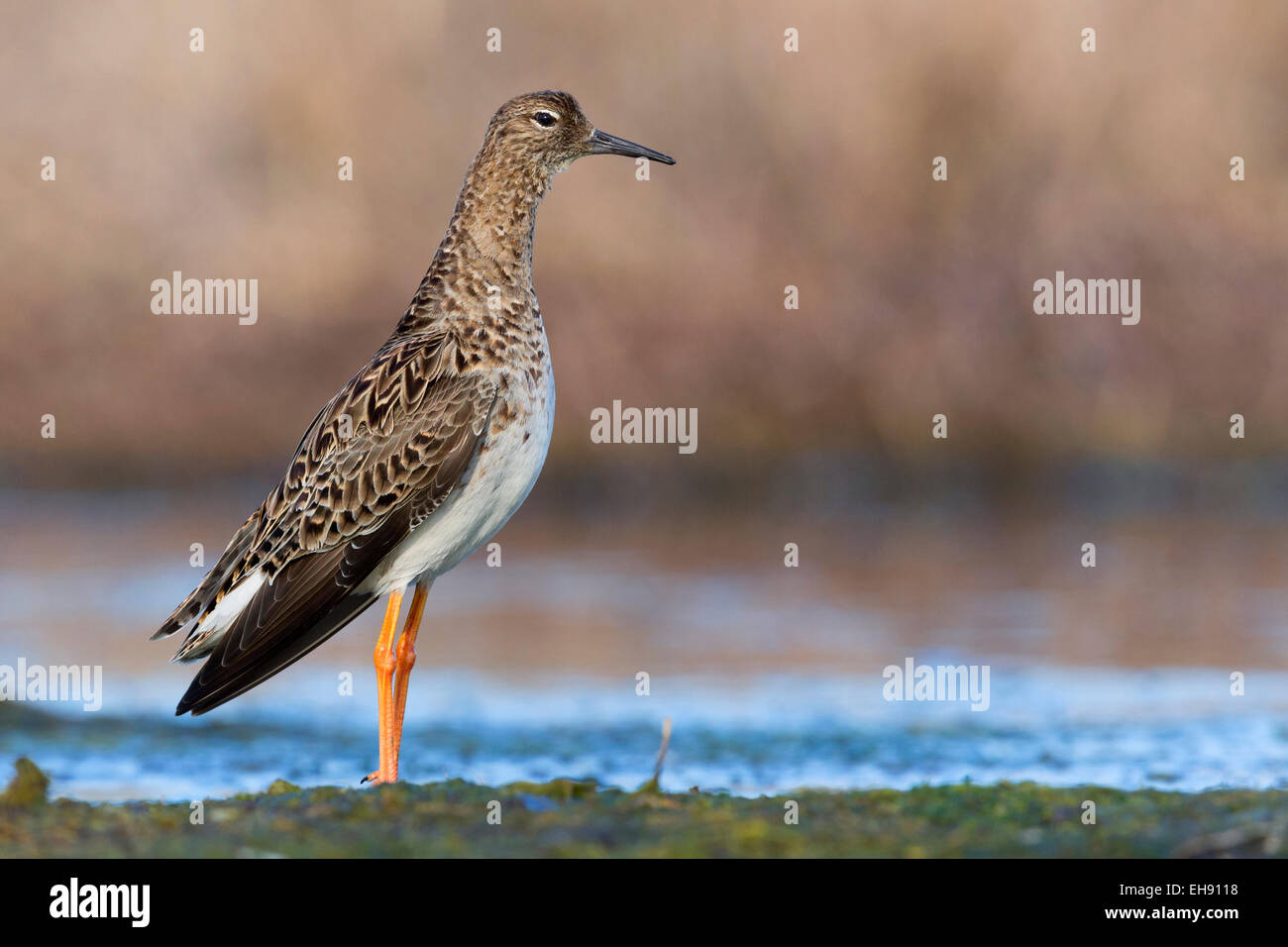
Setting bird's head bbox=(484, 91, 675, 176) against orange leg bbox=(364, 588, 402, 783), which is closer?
orange leg bbox=(364, 588, 402, 783)

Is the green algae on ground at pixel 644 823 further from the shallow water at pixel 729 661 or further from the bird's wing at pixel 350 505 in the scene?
the shallow water at pixel 729 661

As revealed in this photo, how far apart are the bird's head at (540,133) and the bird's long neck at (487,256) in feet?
Result: 0.10

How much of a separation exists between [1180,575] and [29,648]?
10.1 meters

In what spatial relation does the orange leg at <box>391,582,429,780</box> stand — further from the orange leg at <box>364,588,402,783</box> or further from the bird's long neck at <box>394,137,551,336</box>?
the bird's long neck at <box>394,137,551,336</box>

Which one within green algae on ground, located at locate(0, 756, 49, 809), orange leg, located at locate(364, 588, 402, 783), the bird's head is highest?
the bird's head

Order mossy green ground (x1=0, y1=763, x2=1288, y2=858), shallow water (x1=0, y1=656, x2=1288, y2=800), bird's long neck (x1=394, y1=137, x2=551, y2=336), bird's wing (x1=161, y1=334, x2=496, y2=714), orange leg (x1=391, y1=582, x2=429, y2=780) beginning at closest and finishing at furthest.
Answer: mossy green ground (x1=0, y1=763, x2=1288, y2=858) < bird's wing (x1=161, y1=334, x2=496, y2=714) < orange leg (x1=391, y1=582, x2=429, y2=780) < bird's long neck (x1=394, y1=137, x2=551, y2=336) < shallow water (x1=0, y1=656, x2=1288, y2=800)

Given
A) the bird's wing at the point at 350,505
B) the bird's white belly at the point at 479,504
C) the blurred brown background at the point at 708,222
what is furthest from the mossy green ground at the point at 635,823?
the blurred brown background at the point at 708,222

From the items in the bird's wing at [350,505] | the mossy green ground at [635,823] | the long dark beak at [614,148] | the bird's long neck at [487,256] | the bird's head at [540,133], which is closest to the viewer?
the mossy green ground at [635,823]

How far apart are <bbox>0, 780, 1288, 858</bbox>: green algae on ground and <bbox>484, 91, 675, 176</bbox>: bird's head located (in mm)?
3031

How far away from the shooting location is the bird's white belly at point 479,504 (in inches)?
296

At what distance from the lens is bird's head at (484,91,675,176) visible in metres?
8.34

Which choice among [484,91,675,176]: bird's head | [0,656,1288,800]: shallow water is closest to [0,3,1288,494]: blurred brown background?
[0,656,1288,800]: shallow water

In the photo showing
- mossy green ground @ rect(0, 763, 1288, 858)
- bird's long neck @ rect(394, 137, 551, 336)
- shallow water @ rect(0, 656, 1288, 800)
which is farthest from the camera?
shallow water @ rect(0, 656, 1288, 800)

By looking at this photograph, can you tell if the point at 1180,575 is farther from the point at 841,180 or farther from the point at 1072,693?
the point at 841,180
